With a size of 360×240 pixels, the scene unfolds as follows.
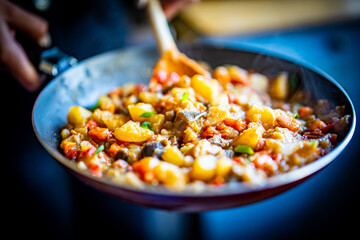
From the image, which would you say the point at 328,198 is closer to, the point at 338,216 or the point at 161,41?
the point at 338,216

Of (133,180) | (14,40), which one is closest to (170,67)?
(14,40)

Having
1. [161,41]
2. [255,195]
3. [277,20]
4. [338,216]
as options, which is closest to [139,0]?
[161,41]

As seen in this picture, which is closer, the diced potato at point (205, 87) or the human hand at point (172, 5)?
the diced potato at point (205, 87)

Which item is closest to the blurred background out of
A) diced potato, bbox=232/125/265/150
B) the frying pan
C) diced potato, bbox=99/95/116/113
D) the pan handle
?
the pan handle

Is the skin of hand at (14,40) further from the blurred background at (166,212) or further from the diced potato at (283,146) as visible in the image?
the diced potato at (283,146)

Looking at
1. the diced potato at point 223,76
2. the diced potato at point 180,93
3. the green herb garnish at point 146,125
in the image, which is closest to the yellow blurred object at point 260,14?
the diced potato at point 223,76
